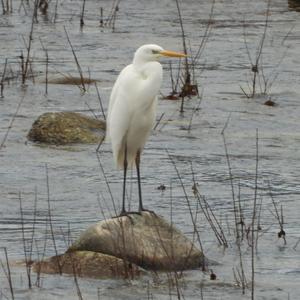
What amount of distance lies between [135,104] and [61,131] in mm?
3387

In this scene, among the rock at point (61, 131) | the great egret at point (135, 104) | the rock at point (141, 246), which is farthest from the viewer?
the rock at point (61, 131)

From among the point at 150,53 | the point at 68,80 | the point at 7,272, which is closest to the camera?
the point at 7,272

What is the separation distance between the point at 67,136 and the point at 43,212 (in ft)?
8.33

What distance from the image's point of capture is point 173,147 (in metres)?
12.2

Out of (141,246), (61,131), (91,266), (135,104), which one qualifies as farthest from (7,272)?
(61,131)

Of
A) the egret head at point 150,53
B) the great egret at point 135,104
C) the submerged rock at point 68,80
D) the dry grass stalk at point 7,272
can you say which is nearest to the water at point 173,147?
the dry grass stalk at point 7,272

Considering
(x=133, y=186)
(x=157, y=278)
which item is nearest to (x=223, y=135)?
(x=133, y=186)

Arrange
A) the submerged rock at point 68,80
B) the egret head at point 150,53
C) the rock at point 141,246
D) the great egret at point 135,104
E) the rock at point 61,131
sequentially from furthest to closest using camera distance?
the submerged rock at point 68,80, the rock at point 61,131, the great egret at point 135,104, the egret head at point 150,53, the rock at point 141,246

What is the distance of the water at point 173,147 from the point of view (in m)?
8.34

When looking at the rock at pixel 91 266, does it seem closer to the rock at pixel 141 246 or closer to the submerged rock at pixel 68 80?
the rock at pixel 141 246

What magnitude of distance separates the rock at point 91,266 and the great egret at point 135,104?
52 cm

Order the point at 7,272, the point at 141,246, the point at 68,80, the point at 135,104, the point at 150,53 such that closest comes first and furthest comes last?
the point at 7,272 → the point at 141,246 → the point at 150,53 → the point at 135,104 → the point at 68,80

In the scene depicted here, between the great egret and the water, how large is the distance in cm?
65

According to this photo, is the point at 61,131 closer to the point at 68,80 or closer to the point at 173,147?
the point at 173,147
